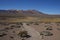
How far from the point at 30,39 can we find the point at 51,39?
2734mm

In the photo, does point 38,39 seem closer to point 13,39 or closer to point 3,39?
point 13,39

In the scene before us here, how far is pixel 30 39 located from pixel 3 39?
3498 millimetres

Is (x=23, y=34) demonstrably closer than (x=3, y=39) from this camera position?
No

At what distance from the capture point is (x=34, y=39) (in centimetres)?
1834

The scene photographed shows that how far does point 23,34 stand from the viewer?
68.3 ft

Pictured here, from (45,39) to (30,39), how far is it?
196 centimetres

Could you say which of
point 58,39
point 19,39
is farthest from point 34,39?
point 58,39

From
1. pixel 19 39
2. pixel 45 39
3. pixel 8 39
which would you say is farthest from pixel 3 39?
pixel 45 39

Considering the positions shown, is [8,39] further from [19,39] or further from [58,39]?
[58,39]

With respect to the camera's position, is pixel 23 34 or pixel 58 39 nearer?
pixel 58 39

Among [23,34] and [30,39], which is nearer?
[30,39]

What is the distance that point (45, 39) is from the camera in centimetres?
1827

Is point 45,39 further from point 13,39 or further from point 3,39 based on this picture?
point 3,39

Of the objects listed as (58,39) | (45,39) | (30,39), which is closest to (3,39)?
(30,39)
